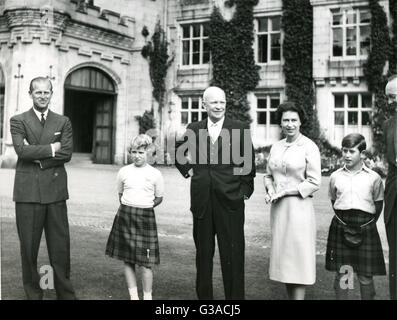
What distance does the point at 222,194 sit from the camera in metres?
3.45

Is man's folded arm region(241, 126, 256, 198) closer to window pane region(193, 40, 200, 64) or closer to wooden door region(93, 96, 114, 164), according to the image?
wooden door region(93, 96, 114, 164)

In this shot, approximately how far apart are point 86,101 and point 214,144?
21007 mm

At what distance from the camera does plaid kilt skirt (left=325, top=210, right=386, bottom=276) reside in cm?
336

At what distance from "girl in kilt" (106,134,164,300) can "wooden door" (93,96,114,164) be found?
1466 centimetres

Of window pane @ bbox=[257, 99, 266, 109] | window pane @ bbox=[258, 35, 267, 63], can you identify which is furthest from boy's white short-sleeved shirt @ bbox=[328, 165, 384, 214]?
window pane @ bbox=[258, 35, 267, 63]

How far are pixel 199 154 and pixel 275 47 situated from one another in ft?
47.0

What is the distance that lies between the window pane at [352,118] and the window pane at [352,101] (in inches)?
11.3

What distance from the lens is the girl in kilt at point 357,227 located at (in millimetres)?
3377

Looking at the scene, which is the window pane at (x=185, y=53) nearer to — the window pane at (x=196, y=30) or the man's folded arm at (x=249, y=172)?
the window pane at (x=196, y=30)

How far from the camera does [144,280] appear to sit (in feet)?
11.5

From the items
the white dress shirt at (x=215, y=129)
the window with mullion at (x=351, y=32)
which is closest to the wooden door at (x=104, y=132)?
the window with mullion at (x=351, y=32)

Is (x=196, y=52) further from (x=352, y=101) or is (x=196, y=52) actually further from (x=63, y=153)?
(x=63, y=153)

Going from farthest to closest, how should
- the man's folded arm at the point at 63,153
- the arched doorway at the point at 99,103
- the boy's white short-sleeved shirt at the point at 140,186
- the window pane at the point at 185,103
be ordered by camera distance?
the window pane at the point at 185,103
the arched doorway at the point at 99,103
the boy's white short-sleeved shirt at the point at 140,186
the man's folded arm at the point at 63,153

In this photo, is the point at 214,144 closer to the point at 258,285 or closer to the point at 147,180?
the point at 147,180
